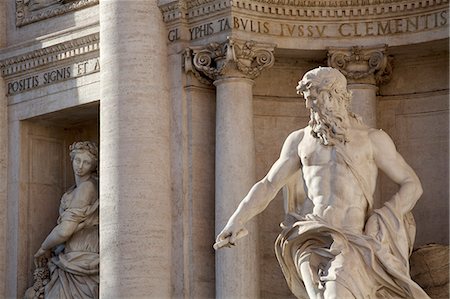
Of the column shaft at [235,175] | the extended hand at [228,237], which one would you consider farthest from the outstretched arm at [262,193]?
the column shaft at [235,175]

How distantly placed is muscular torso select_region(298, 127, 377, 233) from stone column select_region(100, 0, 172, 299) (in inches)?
96.9

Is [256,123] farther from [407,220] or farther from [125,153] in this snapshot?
[407,220]

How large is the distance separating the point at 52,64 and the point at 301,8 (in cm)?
326

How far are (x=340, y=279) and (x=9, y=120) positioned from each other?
21.1 feet

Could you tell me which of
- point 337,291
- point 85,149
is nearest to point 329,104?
point 337,291

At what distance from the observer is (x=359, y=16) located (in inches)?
739

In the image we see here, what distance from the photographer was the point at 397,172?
16344mm

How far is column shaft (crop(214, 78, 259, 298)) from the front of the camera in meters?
18.1

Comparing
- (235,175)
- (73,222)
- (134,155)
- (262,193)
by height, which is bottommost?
(73,222)

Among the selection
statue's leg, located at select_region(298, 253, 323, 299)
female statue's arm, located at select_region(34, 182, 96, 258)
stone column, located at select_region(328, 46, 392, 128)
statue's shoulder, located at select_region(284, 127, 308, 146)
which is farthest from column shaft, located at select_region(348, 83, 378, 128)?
female statue's arm, located at select_region(34, 182, 96, 258)

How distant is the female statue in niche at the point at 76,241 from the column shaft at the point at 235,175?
2.18 m

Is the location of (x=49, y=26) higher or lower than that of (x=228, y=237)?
higher

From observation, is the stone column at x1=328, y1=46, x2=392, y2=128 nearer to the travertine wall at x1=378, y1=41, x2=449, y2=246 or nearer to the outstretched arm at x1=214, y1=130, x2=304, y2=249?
the travertine wall at x1=378, y1=41, x2=449, y2=246

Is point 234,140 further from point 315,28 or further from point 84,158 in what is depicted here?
point 84,158
